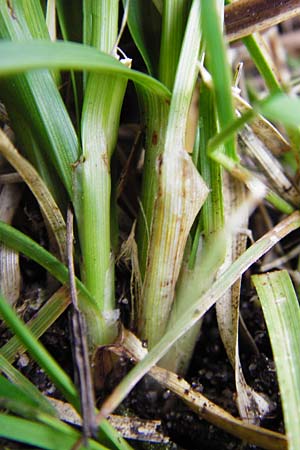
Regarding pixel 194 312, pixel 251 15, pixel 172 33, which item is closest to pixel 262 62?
pixel 251 15

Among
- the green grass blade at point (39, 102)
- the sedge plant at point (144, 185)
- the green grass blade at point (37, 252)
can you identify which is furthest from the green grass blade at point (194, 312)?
the green grass blade at point (39, 102)

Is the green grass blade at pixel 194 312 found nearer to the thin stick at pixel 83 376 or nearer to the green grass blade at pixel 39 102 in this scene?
the thin stick at pixel 83 376

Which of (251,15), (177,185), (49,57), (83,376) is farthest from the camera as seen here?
(251,15)

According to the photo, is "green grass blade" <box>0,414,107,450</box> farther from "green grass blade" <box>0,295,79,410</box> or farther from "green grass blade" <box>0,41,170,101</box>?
"green grass blade" <box>0,41,170,101</box>

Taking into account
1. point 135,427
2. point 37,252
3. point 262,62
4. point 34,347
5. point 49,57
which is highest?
point 262,62

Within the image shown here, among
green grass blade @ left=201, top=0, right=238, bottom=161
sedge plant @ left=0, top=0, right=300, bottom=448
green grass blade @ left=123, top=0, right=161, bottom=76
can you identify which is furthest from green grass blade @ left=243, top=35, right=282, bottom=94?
green grass blade @ left=201, top=0, right=238, bottom=161

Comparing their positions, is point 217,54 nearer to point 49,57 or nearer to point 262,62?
point 49,57
